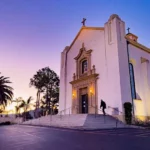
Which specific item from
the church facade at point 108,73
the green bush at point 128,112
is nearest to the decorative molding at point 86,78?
the church facade at point 108,73

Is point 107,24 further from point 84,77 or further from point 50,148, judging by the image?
point 50,148

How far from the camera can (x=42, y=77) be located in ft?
107

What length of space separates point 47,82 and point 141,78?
18443mm

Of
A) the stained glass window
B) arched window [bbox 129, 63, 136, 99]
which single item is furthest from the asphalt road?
the stained glass window

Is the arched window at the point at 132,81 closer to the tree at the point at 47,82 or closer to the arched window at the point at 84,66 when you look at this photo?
the arched window at the point at 84,66

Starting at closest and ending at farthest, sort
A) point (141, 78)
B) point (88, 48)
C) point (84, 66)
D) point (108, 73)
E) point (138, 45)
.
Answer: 1. point (108, 73)
2. point (141, 78)
3. point (138, 45)
4. point (88, 48)
5. point (84, 66)

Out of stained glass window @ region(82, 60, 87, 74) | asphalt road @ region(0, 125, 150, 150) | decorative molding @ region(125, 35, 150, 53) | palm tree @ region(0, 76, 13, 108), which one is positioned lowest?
asphalt road @ region(0, 125, 150, 150)

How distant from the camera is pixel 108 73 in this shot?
17.8 meters

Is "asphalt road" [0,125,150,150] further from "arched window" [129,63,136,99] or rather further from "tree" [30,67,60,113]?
"tree" [30,67,60,113]

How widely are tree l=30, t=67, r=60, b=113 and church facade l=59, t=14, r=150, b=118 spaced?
8922mm

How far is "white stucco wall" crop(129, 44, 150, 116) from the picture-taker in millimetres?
17994

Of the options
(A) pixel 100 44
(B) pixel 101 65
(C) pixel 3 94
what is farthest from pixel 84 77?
(C) pixel 3 94

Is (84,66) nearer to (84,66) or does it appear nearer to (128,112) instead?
(84,66)

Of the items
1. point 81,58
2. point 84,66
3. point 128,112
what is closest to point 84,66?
point 84,66
